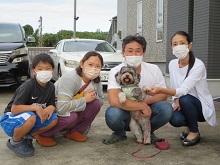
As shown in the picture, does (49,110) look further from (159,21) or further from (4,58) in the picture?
(159,21)

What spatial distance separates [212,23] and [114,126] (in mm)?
4406

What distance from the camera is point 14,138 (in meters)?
3.35

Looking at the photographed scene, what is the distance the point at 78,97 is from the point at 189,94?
131 centimetres

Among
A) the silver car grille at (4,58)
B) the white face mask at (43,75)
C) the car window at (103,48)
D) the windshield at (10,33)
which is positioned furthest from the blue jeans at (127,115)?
the windshield at (10,33)

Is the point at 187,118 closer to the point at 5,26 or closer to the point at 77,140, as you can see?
the point at 77,140

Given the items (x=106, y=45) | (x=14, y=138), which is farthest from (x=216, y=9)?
(x=14, y=138)

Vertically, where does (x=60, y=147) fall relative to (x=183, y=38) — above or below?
below

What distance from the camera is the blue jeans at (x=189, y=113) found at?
12.0 ft

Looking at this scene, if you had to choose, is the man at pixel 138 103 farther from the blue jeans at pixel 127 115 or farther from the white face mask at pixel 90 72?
the white face mask at pixel 90 72

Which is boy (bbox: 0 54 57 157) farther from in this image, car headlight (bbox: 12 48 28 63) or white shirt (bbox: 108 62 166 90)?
car headlight (bbox: 12 48 28 63)

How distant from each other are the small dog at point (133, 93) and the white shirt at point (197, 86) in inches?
18.2

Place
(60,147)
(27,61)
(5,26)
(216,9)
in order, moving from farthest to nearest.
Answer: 1. (5,26)
2. (27,61)
3. (216,9)
4. (60,147)

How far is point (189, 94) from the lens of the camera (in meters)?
3.76

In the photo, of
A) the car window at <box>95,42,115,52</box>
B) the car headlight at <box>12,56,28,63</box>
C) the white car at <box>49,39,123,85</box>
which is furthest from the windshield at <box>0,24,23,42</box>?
the car window at <box>95,42,115,52</box>
